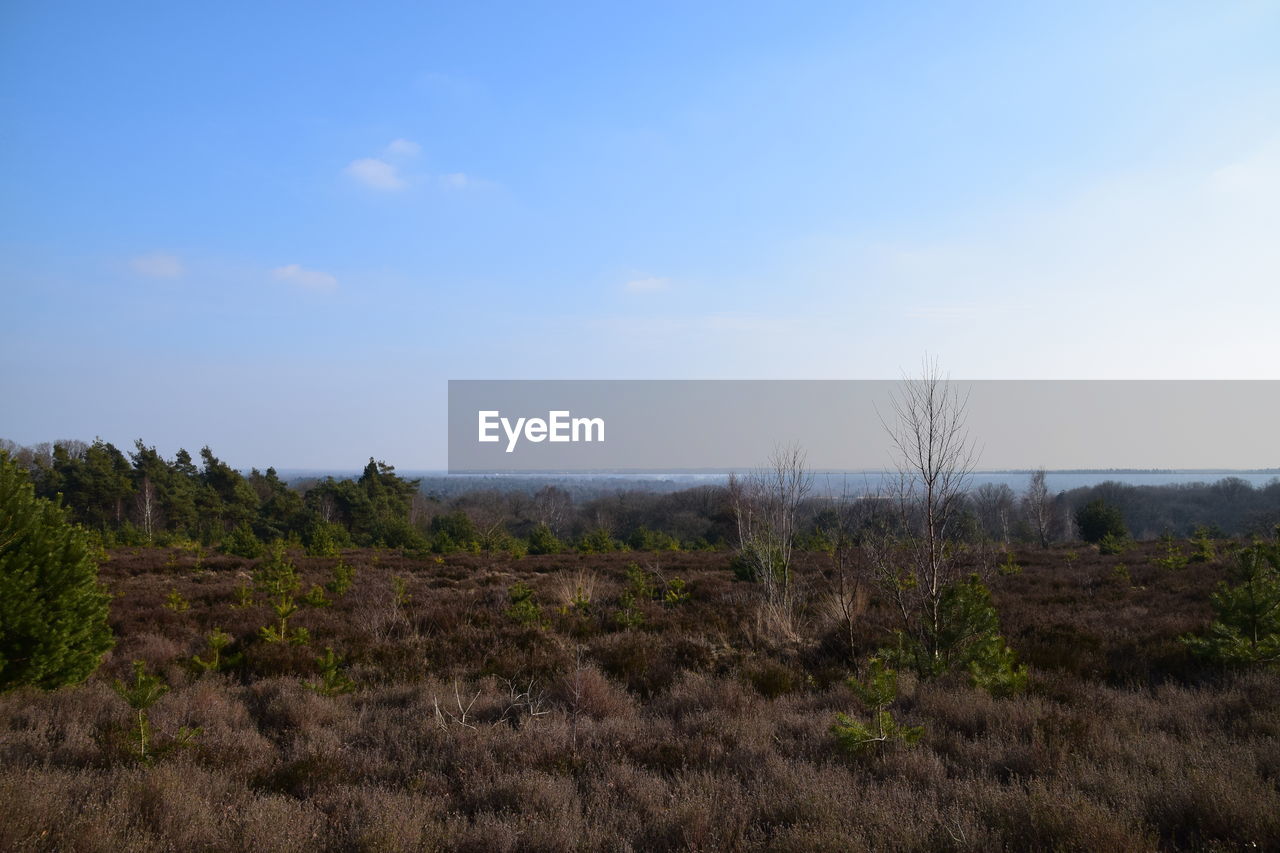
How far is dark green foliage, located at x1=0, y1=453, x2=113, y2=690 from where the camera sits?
18.9 ft

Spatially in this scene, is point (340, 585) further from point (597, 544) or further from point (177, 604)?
point (597, 544)

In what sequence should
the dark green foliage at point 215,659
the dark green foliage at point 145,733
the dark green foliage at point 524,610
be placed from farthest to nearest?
the dark green foliage at point 524,610
the dark green foliage at point 215,659
the dark green foliage at point 145,733

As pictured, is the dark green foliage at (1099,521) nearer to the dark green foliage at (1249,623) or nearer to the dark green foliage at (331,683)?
the dark green foliage at (1249,623)

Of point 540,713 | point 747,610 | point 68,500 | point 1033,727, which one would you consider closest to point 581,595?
point 747,610

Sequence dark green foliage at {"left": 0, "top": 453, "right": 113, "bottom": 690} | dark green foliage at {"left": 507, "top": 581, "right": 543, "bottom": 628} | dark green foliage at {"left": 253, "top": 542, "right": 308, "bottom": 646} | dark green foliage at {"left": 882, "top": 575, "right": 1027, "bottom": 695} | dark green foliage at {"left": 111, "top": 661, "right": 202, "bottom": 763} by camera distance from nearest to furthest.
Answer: dark green foliage at {"left": 111, "top": 661, "right": 202, "bottom": 763} → dark green foliage at {"left": 0, "top": 453, "right": 113, "bottom": 690} → dark green foliage at {"left": 882, "top": 575, "right": 1027, "bottom": 695} → dark green foliage at {"left": 253, "top": 542, "right": 308, "bottom": 646} → dark green foliage at {"left": 507, "top": 581, "right": 543, "bottom": 628}

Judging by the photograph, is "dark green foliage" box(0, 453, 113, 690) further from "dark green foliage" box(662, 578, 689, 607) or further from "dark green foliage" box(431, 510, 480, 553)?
"dark green foliage" box(431, 510, 480, 553)

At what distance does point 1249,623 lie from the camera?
7078mm

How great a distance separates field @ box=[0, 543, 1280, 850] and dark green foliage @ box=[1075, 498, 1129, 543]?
72.5 feet

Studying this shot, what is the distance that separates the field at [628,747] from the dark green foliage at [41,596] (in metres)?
0.35

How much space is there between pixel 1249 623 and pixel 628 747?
23.4ft

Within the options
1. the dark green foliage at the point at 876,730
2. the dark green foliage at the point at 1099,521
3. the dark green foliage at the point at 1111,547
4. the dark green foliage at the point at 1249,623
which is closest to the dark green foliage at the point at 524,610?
the dark green foliage at the point at 876,730

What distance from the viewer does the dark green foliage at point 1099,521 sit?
29172mm

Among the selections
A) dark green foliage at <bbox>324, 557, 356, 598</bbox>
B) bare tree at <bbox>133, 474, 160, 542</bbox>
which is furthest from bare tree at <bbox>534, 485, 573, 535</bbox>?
dark green foliage at <bbox>324, 557, 356, 598</bbox>

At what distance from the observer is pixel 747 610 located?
11992 millimetres
